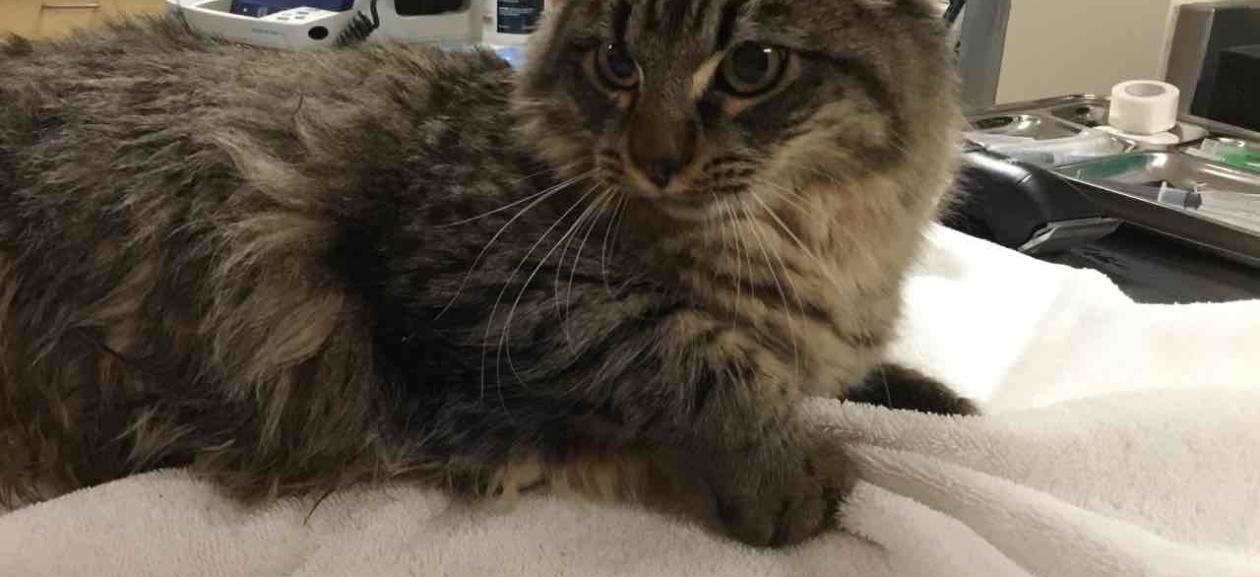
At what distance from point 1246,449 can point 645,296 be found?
552 millimetres

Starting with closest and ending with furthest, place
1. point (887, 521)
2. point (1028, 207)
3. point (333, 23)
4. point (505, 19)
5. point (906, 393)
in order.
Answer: point (887, 521) < point (906, 393) < point (1028, 207) < point (333, 23) < point (505, 19)

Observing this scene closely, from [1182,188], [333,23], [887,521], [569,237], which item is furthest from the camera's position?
[333,23]

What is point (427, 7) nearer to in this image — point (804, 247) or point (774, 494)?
point (804, 247)

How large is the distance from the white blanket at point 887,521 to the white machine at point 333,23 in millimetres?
935

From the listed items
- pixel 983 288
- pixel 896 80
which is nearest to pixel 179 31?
pixel 896 80

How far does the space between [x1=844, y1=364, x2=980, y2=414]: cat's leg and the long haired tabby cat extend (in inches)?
4.4

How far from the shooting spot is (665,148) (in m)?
0.87

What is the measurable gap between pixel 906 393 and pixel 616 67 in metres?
0.51

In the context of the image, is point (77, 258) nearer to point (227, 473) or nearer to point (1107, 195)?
point (227, 473)

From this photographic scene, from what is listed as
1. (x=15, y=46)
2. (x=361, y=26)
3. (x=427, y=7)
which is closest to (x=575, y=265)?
(x=15, y=46)

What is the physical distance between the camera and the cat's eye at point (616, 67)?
935 mm

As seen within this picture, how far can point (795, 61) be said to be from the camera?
2.92 ft

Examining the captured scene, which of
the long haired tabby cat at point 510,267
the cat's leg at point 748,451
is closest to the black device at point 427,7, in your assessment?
the long haired tabby cat at point 510,267

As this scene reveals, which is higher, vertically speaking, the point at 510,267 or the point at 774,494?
the point at 510,267
